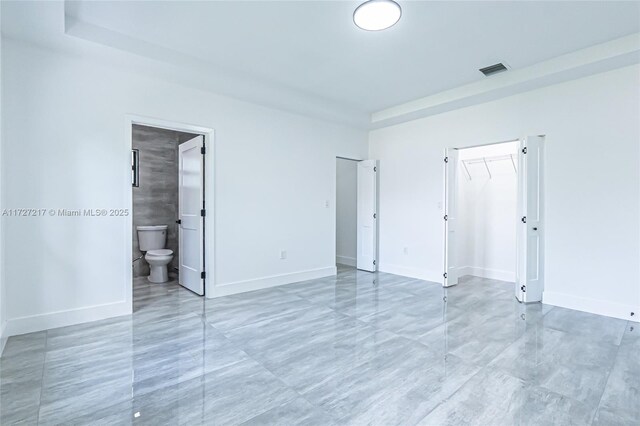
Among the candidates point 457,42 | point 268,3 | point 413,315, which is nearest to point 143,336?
point 413,315

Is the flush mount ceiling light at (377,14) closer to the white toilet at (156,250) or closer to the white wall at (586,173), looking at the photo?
A: the white wall at (586,173)

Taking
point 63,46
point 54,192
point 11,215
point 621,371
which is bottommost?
point 621,371

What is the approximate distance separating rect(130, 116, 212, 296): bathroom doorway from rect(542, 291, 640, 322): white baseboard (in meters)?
4.34

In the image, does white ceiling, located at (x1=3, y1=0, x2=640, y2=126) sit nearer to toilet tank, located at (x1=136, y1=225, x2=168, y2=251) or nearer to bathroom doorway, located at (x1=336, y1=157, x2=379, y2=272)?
bathroom doorway, located at (x1=336, y1=157, x2=379, y2=272)

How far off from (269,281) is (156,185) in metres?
2.66

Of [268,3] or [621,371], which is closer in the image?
[621,371]

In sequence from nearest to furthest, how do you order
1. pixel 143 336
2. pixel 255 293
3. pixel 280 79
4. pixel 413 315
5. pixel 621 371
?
1. pixel 621 371
2. pixel 143 336
3. pixel 413 315
4. pixel 280 79
5. pixel 255 293

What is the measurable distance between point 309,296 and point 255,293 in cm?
75

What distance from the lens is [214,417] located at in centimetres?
178

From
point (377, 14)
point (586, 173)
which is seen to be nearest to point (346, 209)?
point (586, 173)

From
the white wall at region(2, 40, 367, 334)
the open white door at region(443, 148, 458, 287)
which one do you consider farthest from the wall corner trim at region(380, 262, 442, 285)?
the white wall at region(2, 40, 367, 334)

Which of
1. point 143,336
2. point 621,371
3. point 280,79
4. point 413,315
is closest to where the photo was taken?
point 621,371

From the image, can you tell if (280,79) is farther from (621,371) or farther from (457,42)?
(621,371)

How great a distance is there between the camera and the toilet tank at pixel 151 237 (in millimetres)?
5125
